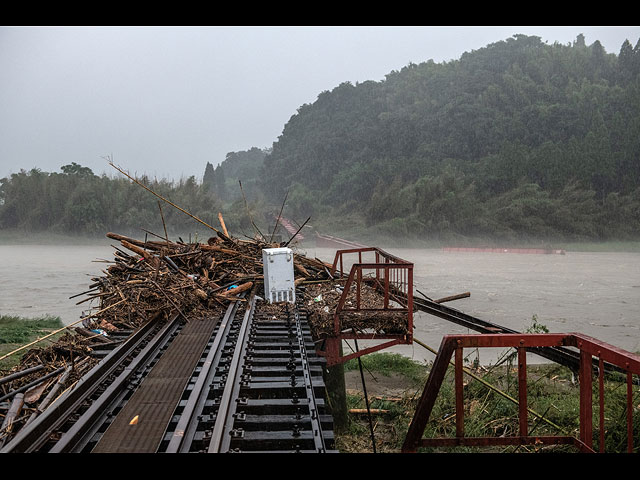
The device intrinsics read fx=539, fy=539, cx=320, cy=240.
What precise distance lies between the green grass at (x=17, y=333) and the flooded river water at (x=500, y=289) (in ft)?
6.79

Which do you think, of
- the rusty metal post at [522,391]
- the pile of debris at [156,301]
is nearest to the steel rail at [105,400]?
the pile of debris at [156,301]

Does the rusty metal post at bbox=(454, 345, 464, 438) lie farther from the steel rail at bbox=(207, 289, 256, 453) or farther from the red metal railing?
the steel rail at bbox=(207, 289, 256, 453)

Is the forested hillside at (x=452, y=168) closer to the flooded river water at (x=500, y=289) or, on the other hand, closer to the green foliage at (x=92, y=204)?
the green foliage at (x=92, y=204)

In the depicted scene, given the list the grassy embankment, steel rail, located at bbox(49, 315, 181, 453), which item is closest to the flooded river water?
the grassy embankment

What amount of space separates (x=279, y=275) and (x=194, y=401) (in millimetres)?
4864

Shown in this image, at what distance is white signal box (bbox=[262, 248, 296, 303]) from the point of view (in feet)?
31.0

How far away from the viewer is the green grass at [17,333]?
15.3 metres

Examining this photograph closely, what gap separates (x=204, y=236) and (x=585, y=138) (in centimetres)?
5709

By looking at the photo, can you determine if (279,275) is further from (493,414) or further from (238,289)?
(493,414)

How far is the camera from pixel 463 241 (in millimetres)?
70062

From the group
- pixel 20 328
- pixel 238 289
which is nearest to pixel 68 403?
pixel 238 289
